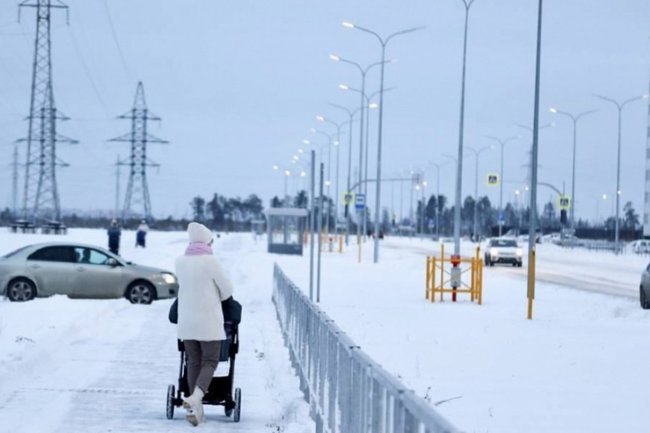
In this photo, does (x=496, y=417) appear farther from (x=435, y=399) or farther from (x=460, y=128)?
(x=460, y=128)

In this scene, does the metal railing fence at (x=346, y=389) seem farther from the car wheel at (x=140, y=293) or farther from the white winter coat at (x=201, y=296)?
the car wheel at (x=140, y=293)

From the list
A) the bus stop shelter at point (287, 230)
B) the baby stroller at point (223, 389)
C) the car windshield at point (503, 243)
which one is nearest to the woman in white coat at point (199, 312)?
the baby stroller at point (223, 389)

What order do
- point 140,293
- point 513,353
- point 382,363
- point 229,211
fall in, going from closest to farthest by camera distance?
point 382,363 < point 513,353 < point 140,293 < point 229,211

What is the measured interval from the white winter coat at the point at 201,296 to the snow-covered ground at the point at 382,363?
3.14 ft

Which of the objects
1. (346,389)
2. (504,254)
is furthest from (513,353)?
(504,254)

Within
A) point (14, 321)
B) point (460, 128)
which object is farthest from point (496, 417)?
point (460, 128)

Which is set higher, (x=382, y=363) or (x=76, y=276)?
(x=76, y=276)

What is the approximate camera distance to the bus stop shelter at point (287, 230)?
6656 cm

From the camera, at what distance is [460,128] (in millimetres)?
39844

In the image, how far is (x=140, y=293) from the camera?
27297 mm

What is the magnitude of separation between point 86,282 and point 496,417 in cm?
1667

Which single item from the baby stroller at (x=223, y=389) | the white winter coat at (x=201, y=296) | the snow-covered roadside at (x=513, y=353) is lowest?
the snow-covered roadside at (x=513, y=353)

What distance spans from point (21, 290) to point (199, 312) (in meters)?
16.6

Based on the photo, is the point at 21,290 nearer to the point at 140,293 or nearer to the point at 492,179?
the point at 140,293
